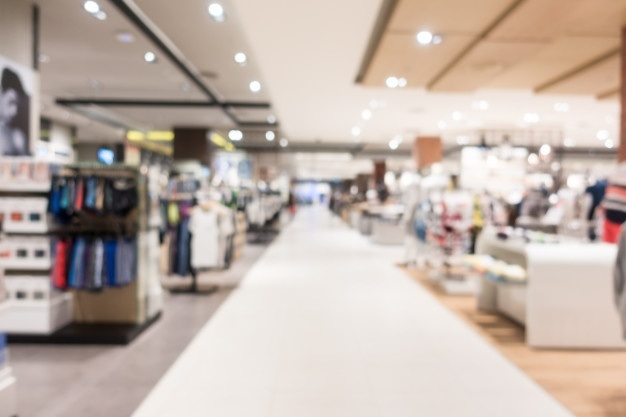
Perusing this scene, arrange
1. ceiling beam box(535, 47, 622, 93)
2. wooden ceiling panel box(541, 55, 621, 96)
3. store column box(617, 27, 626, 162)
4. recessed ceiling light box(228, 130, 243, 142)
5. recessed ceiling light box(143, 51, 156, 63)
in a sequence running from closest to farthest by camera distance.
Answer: recessed ceiling light box(228, 130, 243, 142) → store column box(617, 27, 626, 162) → ceiling beam box(535, 47, 622, 93) → wooden ceiling panel box(541, 55, 621, 96) → recessed ceiling light box(143, 51, 156, 63)

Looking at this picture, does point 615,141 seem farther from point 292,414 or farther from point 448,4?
point 292,414

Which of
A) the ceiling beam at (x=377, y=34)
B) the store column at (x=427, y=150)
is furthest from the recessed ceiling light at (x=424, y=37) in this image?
the store column at (x=427, y=150)

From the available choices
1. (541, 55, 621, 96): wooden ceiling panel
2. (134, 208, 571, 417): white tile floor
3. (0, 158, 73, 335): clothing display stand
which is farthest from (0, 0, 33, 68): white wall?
(541, 55, 621, 96): wooden ceiling panel

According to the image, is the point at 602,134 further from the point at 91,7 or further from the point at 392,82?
the point at 91,7

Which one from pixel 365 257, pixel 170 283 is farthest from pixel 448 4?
pixel 365 257

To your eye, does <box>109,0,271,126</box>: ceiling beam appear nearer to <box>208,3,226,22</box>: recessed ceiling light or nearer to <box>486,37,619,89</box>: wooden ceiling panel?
<box>208,3,226,22</box>: recessed ceiling light

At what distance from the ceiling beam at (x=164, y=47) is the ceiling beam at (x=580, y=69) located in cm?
591

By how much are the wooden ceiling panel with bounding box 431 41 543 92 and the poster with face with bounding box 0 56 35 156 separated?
5174 mm

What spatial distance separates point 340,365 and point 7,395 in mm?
2330

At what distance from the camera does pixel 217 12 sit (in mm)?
6430

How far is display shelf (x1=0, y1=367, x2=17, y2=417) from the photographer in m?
3.13

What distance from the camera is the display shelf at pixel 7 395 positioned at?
313 centimetres

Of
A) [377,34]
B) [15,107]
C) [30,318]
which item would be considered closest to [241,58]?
[377,34]

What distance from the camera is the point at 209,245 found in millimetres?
7090
